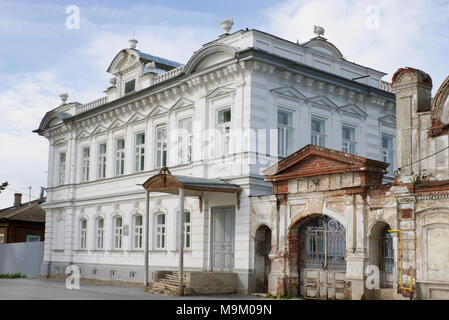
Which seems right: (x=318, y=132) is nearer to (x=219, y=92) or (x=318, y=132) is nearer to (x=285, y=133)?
(x=285, y=133)

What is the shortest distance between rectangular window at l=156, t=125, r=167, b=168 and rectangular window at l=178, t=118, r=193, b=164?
49.4 inches

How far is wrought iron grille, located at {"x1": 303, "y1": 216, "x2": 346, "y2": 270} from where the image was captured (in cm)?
1805

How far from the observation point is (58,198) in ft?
112

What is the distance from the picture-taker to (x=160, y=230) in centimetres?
2630

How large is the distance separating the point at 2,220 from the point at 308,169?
31.7 m

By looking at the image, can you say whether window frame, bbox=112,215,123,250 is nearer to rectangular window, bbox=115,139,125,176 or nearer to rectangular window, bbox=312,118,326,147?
rectangular window, bbox=115,139,125,176

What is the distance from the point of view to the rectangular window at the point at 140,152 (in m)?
28.0

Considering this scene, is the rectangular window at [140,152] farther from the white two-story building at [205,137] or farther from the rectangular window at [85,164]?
the rectangular window at [85,164]

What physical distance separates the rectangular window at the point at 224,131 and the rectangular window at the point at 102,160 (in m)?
9.51

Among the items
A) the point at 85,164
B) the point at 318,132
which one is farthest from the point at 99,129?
the point at 318,132

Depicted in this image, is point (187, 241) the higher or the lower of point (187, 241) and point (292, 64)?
the lower

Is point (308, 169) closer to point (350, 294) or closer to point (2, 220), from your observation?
point (350, 294)
